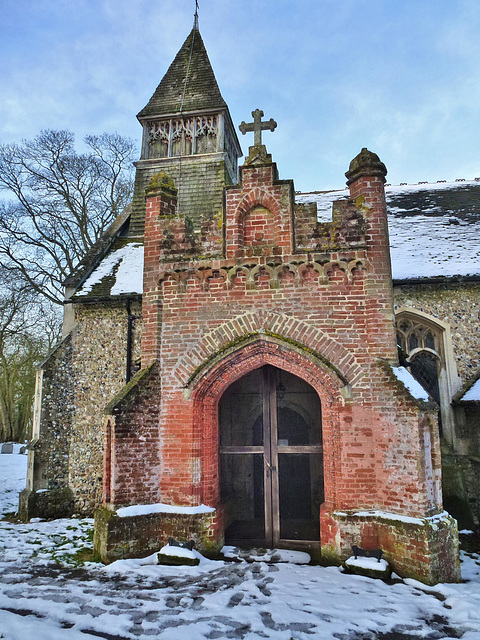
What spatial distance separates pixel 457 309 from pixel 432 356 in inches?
46.5

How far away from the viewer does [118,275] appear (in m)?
11.2

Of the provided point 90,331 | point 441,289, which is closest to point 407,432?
point 441,289

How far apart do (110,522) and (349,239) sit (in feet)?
19.2

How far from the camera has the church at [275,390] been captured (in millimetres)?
6156

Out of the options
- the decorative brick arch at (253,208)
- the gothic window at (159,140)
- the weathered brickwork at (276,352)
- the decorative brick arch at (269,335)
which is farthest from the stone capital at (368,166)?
the gothic window at (159,140)

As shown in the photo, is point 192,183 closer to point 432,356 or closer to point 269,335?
point 269,335

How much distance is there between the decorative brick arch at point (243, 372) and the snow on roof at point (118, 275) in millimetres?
3998

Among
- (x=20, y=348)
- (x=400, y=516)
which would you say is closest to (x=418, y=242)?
(x=400, y=516)

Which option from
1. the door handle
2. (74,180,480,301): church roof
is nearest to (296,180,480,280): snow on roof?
(74,180,480,301): church roof

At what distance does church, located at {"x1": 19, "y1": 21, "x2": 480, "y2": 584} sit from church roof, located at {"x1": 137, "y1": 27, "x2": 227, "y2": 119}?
27.4ft

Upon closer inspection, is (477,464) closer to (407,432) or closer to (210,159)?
(407,432)

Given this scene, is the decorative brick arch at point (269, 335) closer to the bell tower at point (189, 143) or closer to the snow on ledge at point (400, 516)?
the snow on ledge at point (400, 516)

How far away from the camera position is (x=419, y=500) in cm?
576

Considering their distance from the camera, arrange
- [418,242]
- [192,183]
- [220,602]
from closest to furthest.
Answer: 1. [220,602]
2. [418,242]
3. [192,183]
